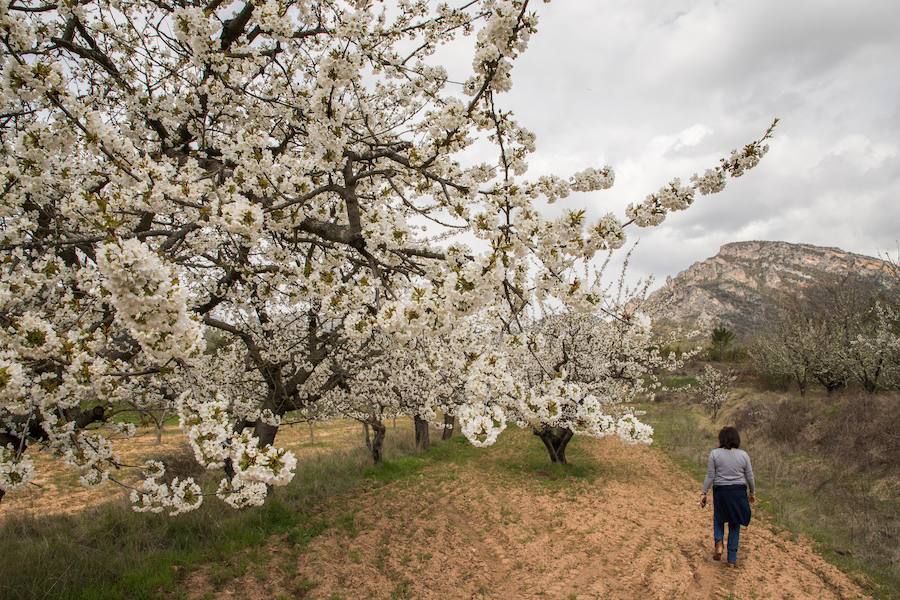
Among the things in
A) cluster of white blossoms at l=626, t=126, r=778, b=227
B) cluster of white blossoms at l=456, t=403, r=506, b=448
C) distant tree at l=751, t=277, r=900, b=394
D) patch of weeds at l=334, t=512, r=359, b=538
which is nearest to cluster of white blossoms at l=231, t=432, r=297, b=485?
cluster of white blossoms at l=456, t=403, r=506, b=448

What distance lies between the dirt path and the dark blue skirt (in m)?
0.89

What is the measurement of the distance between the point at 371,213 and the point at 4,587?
5724 millimetres

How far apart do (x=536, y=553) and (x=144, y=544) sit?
6.20 meters

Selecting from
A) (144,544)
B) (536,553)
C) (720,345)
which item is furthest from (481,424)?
(720,345)

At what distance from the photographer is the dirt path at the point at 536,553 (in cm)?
652

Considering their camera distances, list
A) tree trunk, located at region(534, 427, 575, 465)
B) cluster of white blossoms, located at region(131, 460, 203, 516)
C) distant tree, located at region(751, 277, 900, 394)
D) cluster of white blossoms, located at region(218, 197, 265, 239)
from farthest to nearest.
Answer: distant tree, located at region(751, 277, 900, 394)
tree trunk, located at region(534, 427, 575, 465)
cluster of white blossoms, located at region(131, 460, 203, 516)
cluster of white blossoms, located at region(218, 197, 265, 239)

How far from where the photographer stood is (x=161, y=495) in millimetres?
4195

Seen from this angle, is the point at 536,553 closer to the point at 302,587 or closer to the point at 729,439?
the point at 729,439

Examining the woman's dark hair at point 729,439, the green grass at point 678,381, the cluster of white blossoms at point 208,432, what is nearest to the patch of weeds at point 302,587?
the cluster of white blossoms at point 208,432

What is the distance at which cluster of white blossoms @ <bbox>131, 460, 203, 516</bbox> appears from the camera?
3.89m

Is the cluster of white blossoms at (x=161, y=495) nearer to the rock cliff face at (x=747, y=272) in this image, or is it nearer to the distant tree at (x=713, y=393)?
the distant tree at (x=713, y=393)

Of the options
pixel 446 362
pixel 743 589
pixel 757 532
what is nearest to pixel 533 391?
pixel 446 362

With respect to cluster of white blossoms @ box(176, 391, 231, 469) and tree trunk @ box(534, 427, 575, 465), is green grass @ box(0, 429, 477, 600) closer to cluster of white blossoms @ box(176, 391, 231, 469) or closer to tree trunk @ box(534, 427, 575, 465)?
cluster of white blossoms @ box(176, 391, 231, 469)

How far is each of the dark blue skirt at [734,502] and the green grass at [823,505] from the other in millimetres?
2027
